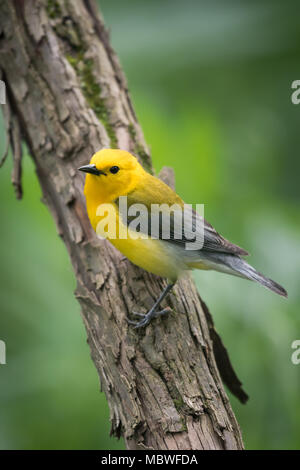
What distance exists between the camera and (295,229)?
381 cm

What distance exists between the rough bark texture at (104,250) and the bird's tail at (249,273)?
30cm

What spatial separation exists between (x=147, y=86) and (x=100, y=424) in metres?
3.33

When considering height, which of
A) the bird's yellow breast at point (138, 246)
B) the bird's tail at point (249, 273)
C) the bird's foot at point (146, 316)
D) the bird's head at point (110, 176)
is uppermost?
the bird's head at point (110, 176)

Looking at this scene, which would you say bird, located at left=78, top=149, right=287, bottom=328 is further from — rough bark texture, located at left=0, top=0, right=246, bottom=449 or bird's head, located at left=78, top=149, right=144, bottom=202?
rough bark texture, located at left=0, top=0, right=246, bottom=449

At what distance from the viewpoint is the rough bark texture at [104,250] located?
261 centimetres

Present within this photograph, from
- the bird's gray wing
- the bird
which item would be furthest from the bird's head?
the bird's gray wing

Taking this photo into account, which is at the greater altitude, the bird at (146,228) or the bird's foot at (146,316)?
the bird at (146,228)

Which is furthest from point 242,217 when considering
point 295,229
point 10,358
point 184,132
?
point 10,358

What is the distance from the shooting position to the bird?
3135 millimetres

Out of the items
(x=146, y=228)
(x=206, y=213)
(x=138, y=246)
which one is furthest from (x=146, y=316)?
(x=206, y=213)

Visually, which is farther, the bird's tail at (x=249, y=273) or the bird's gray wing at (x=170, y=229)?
the bird's gray wing at (x=170, y=229)

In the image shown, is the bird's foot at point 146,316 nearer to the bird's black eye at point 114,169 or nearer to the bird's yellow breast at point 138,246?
the bird's yellow breast at point 138,246

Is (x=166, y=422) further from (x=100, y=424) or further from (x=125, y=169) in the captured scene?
(x=125, y=169)

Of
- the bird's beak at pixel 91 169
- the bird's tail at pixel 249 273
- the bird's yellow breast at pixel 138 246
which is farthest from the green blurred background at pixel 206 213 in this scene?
the bird's beak at pixel 91 169
